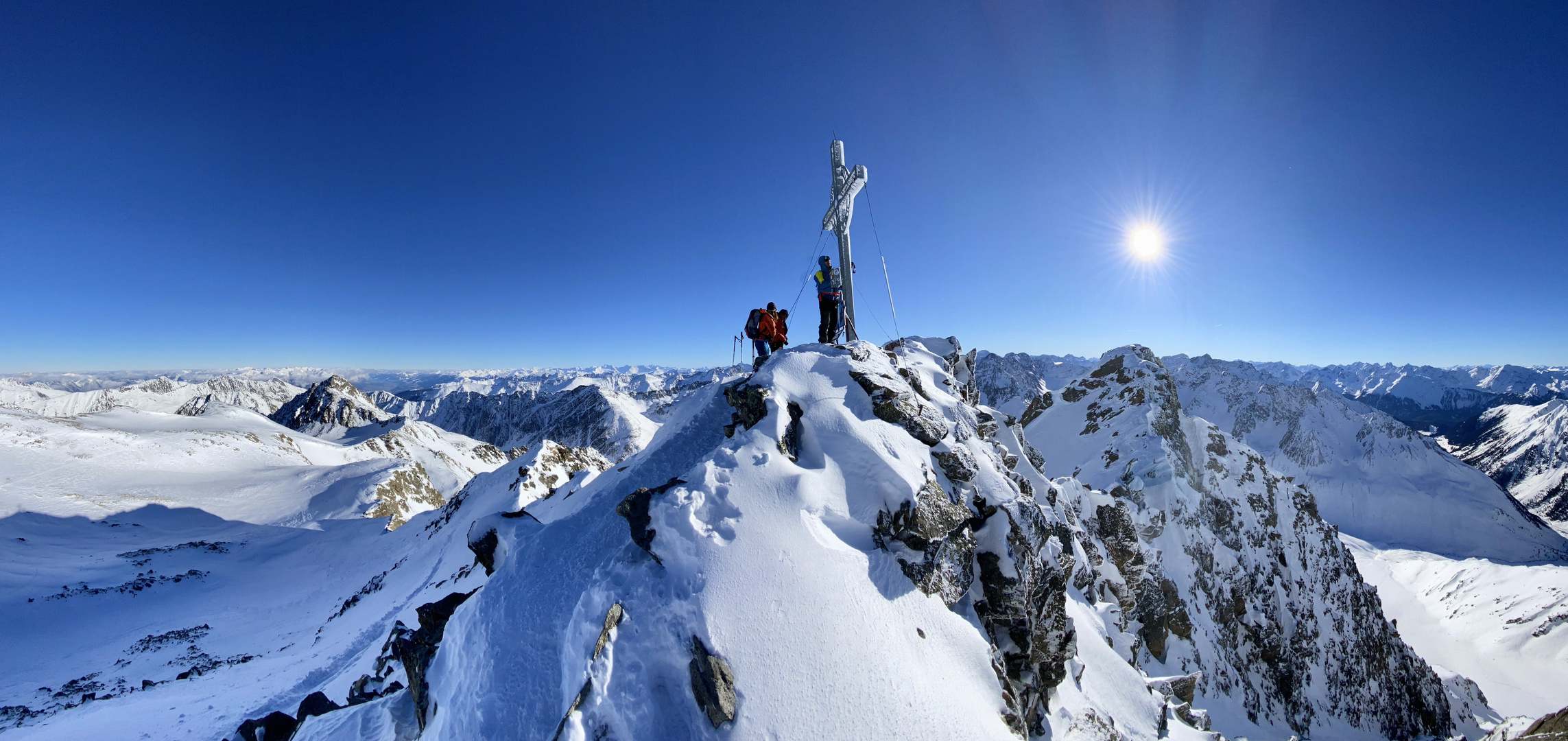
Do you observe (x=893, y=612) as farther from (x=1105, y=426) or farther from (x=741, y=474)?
(x=1105, y=426)

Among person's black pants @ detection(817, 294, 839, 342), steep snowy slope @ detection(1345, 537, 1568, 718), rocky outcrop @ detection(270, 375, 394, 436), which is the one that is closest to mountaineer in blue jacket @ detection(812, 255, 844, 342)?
person's black pants @ detection(817, 294, 839, 342)

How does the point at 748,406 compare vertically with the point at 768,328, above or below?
below

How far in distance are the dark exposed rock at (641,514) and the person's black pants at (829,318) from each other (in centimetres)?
1031

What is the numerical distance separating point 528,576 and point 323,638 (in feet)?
85.3

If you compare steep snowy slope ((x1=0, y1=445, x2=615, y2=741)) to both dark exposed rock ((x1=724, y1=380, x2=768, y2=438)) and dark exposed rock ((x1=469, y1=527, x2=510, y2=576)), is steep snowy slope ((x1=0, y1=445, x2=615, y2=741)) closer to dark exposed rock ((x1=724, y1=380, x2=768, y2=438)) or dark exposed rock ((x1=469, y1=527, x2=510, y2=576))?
dark exposed rock ((x1=469, y1=527, x2=510, y2=576))

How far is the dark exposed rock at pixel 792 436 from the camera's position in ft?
38.5

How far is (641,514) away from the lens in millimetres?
9594

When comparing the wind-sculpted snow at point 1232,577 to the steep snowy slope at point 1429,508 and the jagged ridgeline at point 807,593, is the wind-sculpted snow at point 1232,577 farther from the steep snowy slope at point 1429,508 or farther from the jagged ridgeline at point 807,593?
the steep snowy slope at point 1429,508

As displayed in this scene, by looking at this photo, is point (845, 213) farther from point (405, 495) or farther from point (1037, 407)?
point (405, 495)

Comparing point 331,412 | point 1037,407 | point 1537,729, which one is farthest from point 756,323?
point 331,412

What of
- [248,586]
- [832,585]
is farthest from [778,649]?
[248,586]

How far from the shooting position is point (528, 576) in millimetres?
9953

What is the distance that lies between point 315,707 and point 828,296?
65.5ft

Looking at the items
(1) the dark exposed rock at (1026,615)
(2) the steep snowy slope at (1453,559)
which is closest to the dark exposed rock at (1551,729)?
(1) the dark exposed rock at (1026,615)
